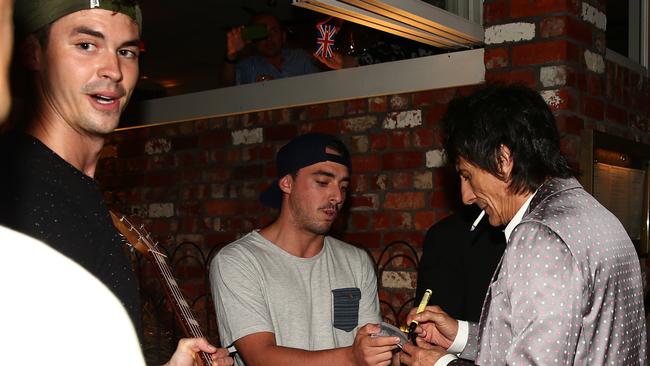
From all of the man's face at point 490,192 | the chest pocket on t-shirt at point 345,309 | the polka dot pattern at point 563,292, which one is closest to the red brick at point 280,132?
the chest pocket on t-shirt at point 345,309

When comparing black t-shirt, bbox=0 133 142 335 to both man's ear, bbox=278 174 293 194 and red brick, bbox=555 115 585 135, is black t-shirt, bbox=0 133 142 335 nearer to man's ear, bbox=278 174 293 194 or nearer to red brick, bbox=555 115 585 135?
man's ear, bbox=278 174 293 194

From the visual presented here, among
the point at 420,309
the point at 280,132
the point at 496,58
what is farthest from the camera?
the point at 280,132

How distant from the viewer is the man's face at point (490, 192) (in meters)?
1.89

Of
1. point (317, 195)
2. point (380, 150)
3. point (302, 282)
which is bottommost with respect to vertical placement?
point (302, 282)

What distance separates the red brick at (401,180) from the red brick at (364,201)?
13 centimetres

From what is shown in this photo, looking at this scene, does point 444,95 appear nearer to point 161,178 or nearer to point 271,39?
point 271,39

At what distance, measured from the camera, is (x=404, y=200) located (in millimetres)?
3418

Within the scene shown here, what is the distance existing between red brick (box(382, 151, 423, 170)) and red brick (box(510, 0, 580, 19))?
81 cm

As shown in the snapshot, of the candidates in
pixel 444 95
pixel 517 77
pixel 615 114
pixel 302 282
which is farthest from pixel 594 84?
pixel 302 282

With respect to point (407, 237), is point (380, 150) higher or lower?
higher

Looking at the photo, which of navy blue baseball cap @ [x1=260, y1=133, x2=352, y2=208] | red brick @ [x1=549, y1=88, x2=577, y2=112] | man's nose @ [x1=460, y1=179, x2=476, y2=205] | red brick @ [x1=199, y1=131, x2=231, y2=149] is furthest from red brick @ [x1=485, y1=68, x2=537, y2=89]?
red brick @ [x1=199, y1=131, x2=231, y2=149]

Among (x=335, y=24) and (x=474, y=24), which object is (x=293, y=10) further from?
(x=474, y=24)

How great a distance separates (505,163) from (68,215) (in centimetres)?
118

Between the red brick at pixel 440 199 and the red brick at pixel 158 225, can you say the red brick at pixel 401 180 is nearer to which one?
the red brick at pixel 440 199
